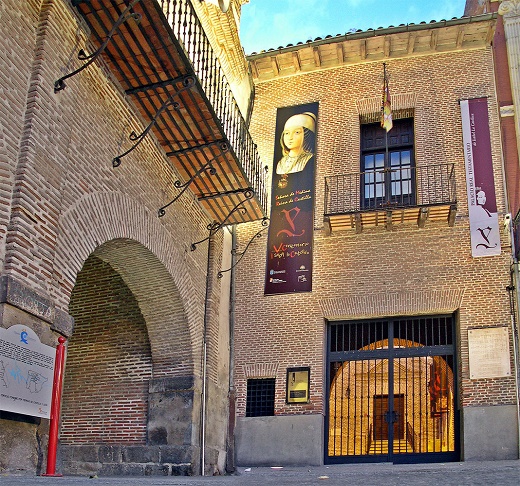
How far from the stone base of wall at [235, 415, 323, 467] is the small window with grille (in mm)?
179

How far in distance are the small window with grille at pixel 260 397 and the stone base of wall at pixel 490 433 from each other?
3642 millimetres

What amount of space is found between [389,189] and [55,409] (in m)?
9.23

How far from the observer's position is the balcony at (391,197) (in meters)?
14.7

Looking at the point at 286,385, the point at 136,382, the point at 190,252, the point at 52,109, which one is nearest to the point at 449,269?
the point at 286,385

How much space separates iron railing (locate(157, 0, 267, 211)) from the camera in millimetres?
11125

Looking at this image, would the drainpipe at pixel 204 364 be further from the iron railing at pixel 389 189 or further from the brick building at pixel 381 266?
the iron railing at pixel 389 189

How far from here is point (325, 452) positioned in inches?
567

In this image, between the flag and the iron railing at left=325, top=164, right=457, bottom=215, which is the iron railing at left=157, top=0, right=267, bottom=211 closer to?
the iron railing at left=325, top=164, right=457, bottom=215

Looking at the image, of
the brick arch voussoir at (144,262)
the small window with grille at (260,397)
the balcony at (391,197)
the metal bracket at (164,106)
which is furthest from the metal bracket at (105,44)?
the small window with grille at (260,397)

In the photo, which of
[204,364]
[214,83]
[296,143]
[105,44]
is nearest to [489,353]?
[204,364]

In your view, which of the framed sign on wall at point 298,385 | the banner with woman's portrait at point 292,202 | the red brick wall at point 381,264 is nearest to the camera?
the red brick wall at point 381,264

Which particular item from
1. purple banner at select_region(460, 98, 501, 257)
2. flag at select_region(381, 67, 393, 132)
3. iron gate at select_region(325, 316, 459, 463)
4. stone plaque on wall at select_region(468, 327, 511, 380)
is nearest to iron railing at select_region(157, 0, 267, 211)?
flag at select_region(381, 67, 393, 132)

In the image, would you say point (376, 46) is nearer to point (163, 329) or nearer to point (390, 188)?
point (390, 188)

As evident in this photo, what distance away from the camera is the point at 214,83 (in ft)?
41.3
